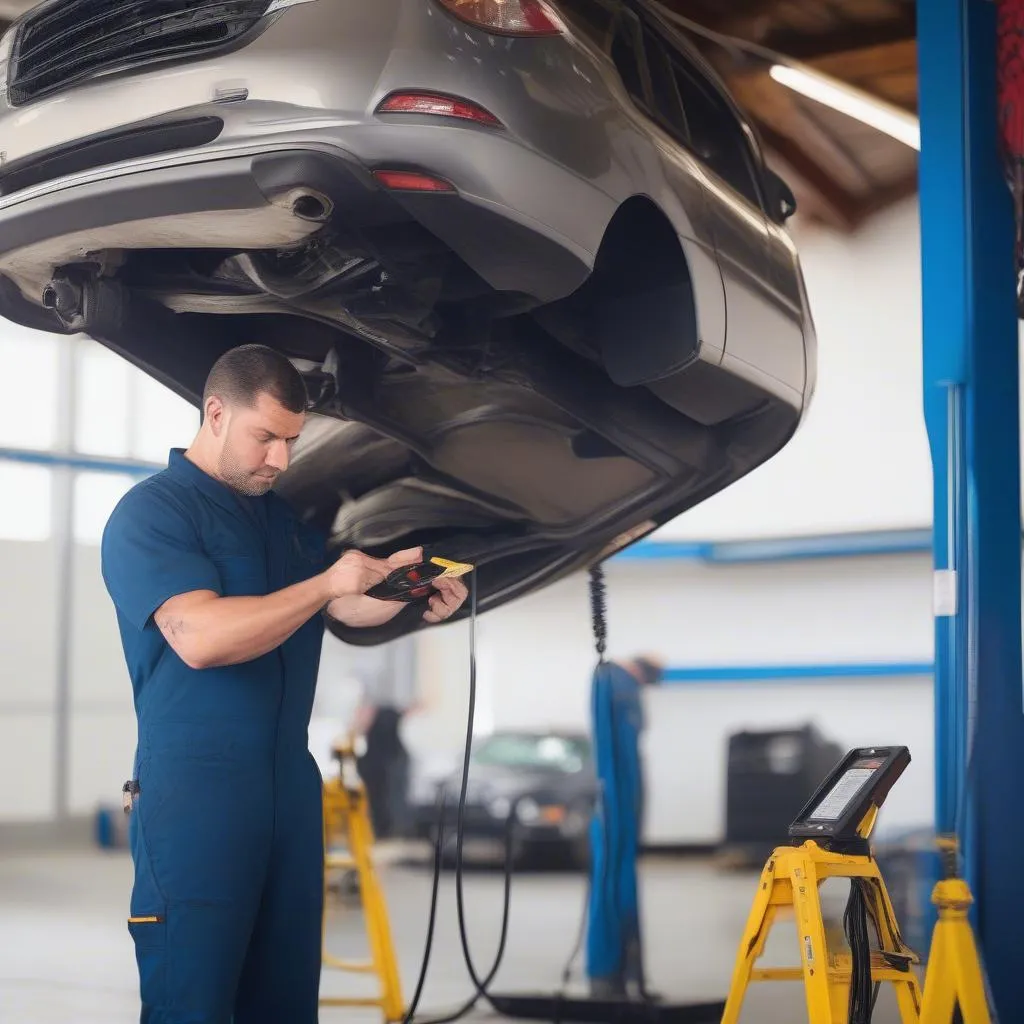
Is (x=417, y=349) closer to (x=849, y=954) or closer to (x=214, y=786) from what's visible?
(x=214, y=786)

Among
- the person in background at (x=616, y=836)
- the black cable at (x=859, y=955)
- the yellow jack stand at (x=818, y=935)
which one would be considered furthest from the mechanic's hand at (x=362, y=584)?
the person in background at (x=616, y=836)

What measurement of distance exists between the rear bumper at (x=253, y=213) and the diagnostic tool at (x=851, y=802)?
987mm

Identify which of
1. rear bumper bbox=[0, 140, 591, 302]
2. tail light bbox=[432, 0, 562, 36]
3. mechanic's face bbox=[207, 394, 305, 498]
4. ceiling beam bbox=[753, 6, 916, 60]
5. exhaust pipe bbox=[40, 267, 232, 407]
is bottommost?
mechanic's face bbox=[207, 394, 305, 498]

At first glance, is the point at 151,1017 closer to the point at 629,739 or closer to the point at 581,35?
the point at 581,35

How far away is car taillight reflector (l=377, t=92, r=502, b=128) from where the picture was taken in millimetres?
1858

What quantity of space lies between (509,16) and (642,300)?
24.2 inches

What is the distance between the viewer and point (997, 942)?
2625 mm

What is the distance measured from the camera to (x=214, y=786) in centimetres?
200

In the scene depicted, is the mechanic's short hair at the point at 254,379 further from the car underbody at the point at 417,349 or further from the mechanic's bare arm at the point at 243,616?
the mechanic's bare arm at the point at 243,616

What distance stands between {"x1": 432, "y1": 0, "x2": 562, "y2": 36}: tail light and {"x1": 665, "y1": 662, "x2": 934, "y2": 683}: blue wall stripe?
3.85 meters

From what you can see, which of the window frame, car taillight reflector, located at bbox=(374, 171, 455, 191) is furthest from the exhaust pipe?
the window frame

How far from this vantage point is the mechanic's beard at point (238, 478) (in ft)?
7.15

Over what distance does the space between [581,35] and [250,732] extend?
1.31 m

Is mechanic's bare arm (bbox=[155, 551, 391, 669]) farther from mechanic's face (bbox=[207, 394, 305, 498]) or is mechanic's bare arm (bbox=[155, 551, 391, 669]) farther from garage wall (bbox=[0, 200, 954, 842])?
garage wall (bbox=[0, 200, 954, 842])
